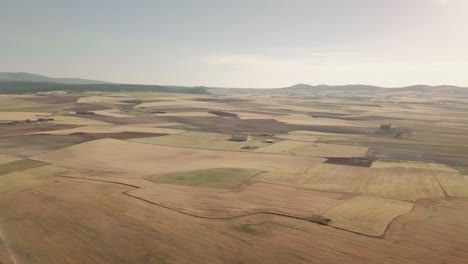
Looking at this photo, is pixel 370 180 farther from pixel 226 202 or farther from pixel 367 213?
pixel 226 202

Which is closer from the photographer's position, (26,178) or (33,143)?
(26,178)

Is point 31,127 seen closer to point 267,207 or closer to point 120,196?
point 120,196

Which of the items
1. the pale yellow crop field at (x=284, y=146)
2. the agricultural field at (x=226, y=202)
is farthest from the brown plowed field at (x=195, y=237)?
the pale yellow crop field at (x=284, y=146)

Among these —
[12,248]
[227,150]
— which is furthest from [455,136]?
[12,248]

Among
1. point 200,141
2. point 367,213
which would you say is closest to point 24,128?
point 200,141

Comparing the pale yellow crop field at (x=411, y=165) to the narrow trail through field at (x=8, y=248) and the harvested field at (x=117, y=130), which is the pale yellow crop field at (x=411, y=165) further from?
the harvested field at (x=117, y=130)
